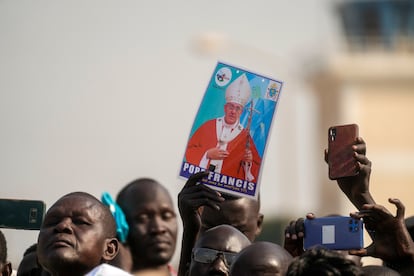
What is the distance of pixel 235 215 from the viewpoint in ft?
30.6

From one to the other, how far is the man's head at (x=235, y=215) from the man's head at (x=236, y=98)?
879 mm

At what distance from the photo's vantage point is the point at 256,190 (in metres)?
8.49

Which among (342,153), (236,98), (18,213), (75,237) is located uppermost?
(236,98)

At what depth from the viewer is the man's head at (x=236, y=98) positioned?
8508 mm

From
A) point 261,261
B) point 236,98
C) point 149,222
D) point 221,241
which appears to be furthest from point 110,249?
point 149,222

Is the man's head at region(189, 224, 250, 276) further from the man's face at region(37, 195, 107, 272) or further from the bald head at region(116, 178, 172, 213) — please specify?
the bald head at region(116, 178, 172, 213)

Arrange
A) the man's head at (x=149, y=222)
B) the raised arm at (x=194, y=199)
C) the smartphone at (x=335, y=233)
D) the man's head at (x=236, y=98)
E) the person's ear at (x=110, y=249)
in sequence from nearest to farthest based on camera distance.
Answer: the smartphone at (x=335, y=233), the raised arm at (x=194, y=199), the man's head at (x=236, y=98), the person's ear at (x=110, y=249), the man's head at (x=149, y=222)

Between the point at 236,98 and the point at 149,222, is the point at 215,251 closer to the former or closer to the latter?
the point at 236,98

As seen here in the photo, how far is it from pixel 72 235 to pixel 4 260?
1.54 ft

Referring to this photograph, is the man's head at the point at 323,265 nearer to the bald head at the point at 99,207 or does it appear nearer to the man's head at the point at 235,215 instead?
the bald head at the point at 99,207

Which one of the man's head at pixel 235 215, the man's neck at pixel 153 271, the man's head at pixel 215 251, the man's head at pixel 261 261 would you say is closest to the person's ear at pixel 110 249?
the man's head at pixel 215 251

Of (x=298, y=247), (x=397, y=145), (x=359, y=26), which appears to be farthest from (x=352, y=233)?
(x=359, y=26)

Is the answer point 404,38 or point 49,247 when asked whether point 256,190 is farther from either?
point 404,38

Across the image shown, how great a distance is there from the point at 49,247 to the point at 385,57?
4673 centimetres
